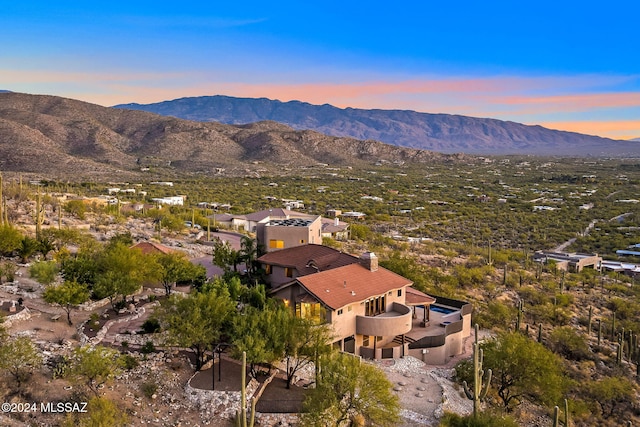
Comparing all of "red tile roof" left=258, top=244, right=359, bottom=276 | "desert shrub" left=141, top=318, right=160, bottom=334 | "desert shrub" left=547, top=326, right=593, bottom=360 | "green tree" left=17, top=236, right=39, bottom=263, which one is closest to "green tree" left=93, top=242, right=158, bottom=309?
"desert shrub" left=141, top=318, right=160, bottom=334

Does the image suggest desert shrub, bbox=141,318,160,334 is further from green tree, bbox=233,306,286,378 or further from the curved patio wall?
the curved patio wall

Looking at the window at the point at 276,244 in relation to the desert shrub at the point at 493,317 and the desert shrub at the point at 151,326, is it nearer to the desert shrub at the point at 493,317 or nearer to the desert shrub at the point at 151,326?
the desert shrub at the point at 151,326

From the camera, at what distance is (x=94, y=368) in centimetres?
1972

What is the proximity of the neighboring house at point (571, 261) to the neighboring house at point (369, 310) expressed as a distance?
24.1m

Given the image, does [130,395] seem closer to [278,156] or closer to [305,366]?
[305,366]

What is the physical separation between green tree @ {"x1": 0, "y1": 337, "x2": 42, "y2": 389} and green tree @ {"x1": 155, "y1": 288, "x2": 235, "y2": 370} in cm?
531

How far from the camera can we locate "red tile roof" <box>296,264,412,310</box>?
86.8 ft

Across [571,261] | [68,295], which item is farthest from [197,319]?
[571,261]

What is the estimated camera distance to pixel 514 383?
80.7 ft

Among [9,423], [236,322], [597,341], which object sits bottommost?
[597,341]

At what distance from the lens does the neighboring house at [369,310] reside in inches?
1045

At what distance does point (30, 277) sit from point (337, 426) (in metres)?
23.4

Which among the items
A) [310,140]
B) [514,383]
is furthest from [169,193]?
[310,140]

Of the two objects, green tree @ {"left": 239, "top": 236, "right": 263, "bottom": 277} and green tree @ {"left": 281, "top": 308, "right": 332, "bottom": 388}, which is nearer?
green tree @ {"left": 281, "top": 308, "right": 332, "bottom": 388}
